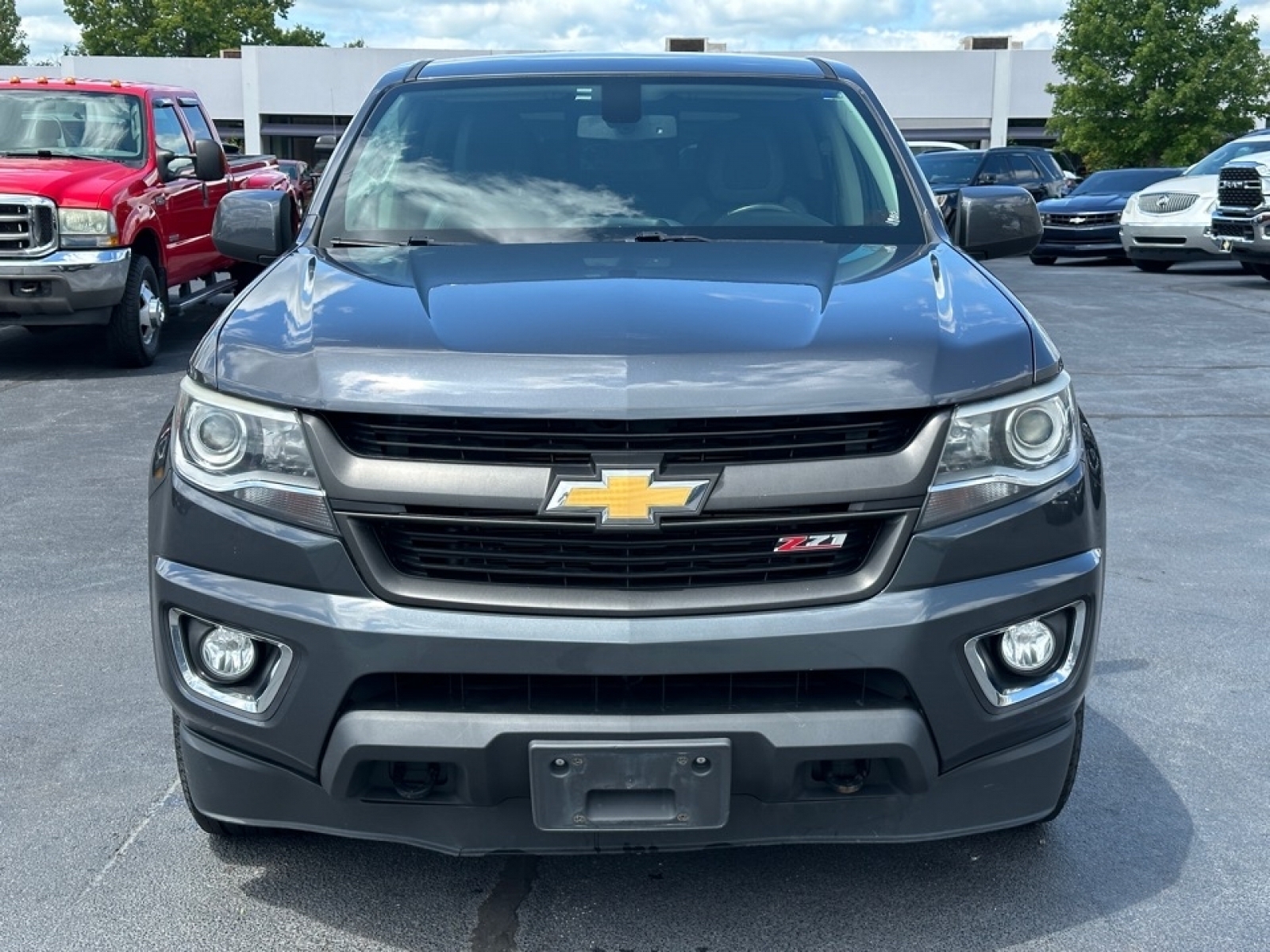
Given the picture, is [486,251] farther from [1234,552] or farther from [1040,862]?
[1234,552]

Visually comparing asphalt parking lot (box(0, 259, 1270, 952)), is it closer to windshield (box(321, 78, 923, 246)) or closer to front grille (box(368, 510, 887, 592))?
front grille (box(368, 510, 887, 592))

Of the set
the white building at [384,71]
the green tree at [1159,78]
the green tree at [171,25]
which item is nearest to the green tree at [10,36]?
the green tree at [171,25]

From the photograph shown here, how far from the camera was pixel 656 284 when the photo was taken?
3213 mm

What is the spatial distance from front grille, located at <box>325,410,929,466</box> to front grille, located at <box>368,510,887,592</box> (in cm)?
11

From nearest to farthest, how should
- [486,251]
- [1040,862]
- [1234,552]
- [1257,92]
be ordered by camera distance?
1. [1040,862]
2. [486,251]
3. [1234,552]
4. [1257,92]

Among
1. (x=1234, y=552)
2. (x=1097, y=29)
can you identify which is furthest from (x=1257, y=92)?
(x=1234, y=552)

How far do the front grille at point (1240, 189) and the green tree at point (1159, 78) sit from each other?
2223cm

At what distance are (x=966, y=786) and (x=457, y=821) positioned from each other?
959 millimetres

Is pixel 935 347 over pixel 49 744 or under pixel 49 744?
over

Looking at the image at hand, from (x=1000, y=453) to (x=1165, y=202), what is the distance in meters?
16.4

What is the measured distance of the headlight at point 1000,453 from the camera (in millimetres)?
2742

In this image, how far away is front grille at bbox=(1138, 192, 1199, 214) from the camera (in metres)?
17.6

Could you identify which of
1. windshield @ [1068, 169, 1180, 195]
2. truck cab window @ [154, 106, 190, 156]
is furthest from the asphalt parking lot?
windshield @ [1068, 169, 1180, 195]

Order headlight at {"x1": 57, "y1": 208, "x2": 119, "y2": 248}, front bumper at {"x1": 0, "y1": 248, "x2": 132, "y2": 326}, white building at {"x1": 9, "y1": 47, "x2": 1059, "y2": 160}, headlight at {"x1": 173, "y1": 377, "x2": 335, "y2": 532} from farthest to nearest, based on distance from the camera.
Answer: white building at {"x1": 9, "y1": 47, "x2": 1059, "y2": 160}, headlight at {"x1": 57, "y1": 208, "x2": 119, "y2": 248}, front bumper at {"x1": 0, "y1": 248, "x2": 132, "y2": 326}, headlight at {"x1": 173, "y1": 377, "x2": 335, "y2": 532}
